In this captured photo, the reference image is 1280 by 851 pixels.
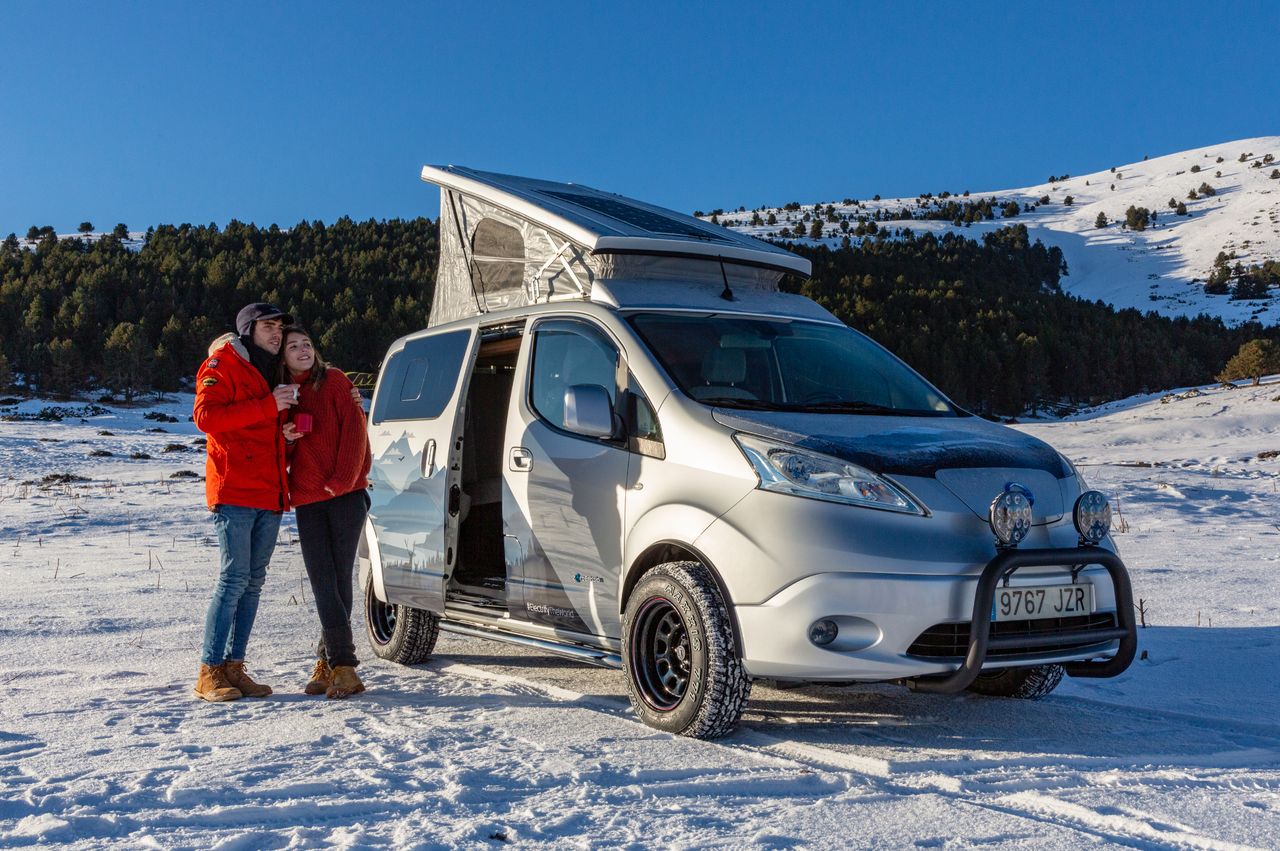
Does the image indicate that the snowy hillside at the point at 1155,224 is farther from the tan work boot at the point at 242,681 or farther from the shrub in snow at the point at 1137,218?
the tan work boot at the point at 242,681

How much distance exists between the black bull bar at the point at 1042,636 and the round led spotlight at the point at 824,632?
38cm

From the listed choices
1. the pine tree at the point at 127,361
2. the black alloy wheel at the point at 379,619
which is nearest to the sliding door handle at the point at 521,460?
the black alloy wheel at the point at 379,619

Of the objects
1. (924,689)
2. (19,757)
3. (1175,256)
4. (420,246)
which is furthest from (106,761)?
(1175,256)

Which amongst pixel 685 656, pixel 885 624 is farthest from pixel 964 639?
pixel 685 656

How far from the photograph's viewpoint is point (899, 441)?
454 cm

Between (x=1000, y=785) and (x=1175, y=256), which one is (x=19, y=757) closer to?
(x=1000, y=785)

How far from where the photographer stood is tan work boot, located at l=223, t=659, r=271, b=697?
5.37 metres

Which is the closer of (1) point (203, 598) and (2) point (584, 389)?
(2) point (584, 389)

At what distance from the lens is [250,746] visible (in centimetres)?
433

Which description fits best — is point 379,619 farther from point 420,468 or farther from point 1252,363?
point 1252,363

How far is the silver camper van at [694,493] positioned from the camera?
13.6 ft

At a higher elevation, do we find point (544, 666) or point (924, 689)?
point (924, 689)

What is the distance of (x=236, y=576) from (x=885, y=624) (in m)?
3.18

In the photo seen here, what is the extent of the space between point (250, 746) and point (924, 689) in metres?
2.66
